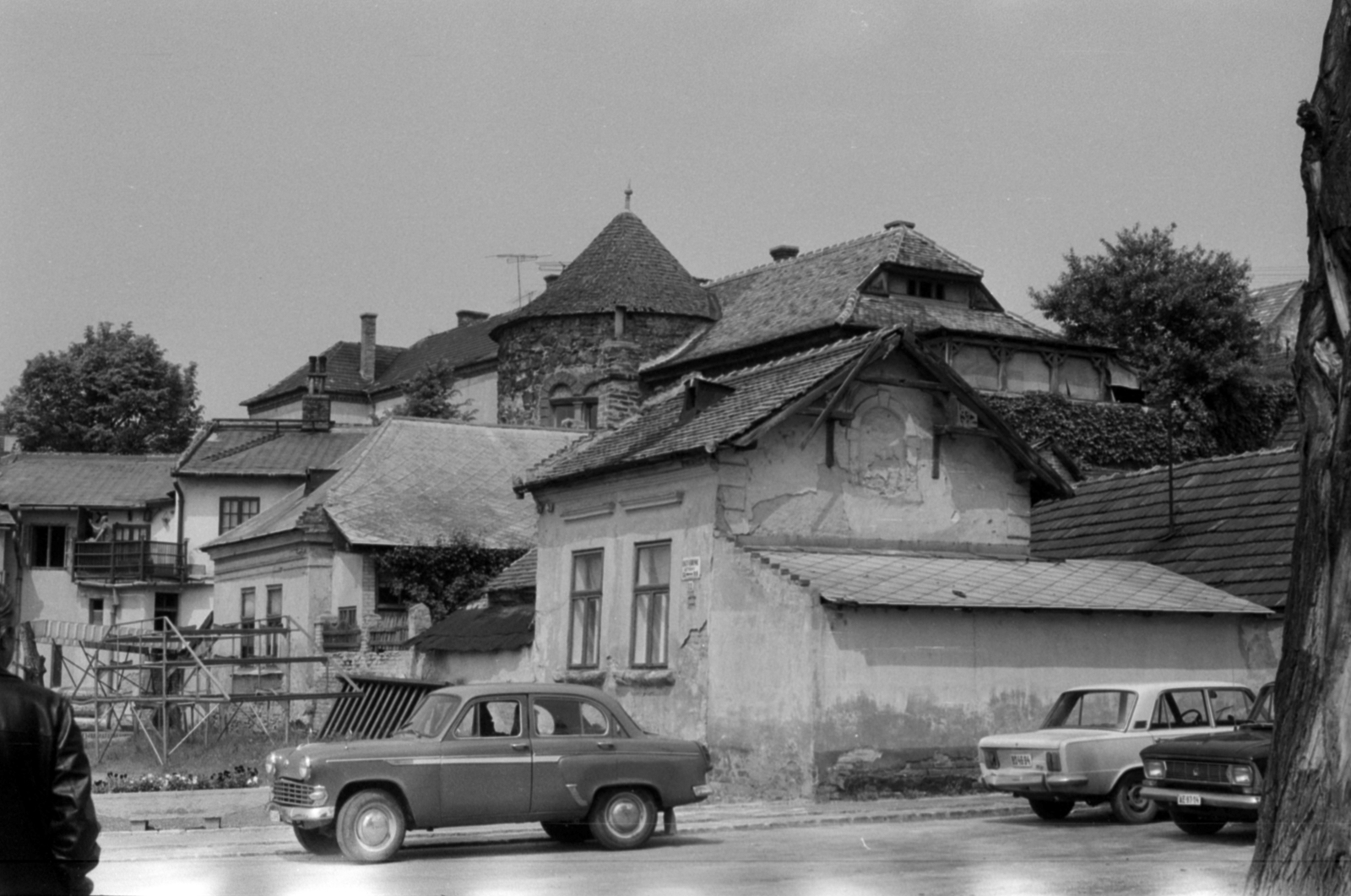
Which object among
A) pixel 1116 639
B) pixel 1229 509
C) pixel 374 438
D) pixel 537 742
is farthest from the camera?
pixel 374 438

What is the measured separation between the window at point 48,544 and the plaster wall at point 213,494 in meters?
8.59

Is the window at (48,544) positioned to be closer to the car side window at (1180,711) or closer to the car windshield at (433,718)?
the car windshield at (433,718)

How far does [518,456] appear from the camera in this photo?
45.5 m

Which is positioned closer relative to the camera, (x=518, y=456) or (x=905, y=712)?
(x=905, y=712)

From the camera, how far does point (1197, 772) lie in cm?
Result: 1567

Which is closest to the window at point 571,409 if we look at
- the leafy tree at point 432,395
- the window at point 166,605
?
the leafy tree at point 432,395

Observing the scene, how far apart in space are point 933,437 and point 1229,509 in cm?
556

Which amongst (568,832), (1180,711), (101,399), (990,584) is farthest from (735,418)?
(101,399)

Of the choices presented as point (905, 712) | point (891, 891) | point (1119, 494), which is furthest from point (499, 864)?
point (1119, 494)

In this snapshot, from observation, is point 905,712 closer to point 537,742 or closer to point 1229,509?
point 537,742

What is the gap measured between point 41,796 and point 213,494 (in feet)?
184

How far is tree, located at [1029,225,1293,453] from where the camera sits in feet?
163

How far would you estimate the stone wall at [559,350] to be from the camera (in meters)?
54.6

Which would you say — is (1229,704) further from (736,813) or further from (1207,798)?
(736,813)
